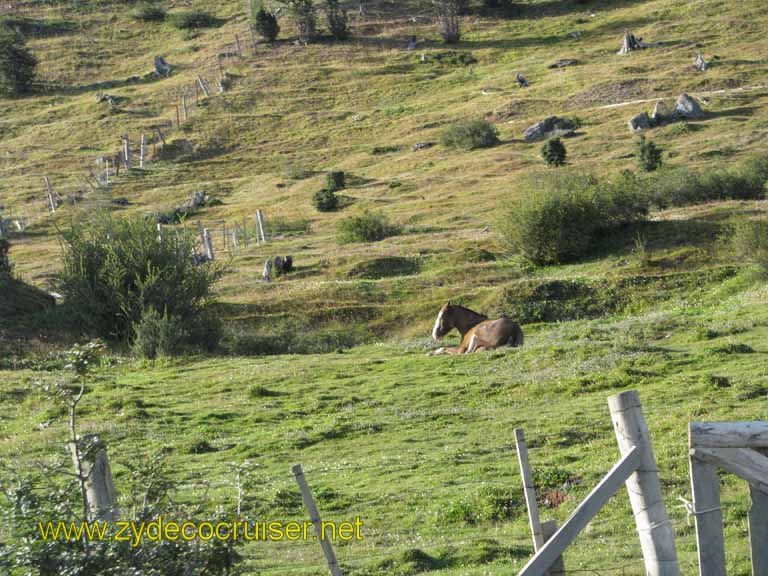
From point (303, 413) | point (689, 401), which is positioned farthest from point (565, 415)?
point (303, 413)

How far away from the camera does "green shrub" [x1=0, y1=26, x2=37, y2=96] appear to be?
385 feet

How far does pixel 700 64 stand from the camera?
87.6m

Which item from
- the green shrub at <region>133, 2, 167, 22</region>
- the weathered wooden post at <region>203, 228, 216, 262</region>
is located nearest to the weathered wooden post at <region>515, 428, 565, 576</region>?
the weathered wooden post at <region>203, 228, 216, 262</region>

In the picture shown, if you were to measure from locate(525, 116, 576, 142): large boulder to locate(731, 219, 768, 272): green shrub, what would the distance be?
44.6m

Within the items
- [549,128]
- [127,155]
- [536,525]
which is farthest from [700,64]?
[536,525]

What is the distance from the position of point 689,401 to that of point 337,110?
300ft

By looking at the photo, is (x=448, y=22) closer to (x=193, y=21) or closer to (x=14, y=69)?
(x=193, y=21)

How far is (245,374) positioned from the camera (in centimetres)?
2428

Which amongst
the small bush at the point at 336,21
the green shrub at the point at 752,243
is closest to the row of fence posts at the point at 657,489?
the green shrub at the point at 752,243

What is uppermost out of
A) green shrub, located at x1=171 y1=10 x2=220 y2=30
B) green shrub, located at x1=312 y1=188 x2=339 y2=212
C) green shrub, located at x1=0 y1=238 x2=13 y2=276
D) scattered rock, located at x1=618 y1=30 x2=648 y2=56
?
green shrub, located at x1=171 y1=10 x2=220 y2=30

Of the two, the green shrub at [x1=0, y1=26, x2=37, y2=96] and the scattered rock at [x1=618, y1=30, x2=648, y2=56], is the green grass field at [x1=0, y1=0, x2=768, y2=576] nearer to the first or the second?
the scattered rock at [x1=618, y1=30, x2=648, y2=56]

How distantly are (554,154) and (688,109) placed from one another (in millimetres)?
13868

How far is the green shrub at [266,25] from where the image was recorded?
125125 mm

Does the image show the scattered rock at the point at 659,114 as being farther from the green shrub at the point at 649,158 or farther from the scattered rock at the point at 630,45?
the scattered rock at the point at 630,45
